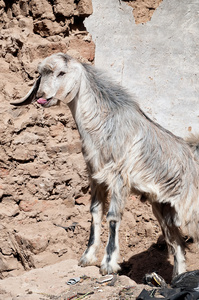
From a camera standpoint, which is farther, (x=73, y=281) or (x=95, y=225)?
(x=95, y=225)

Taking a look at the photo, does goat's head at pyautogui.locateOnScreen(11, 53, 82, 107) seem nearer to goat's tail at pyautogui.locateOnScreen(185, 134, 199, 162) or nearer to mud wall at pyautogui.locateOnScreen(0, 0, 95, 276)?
mud wall at pyautogui.locateOnScreen(0, 0, 95, 276)

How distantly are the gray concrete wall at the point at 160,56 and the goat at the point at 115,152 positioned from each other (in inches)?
74.6

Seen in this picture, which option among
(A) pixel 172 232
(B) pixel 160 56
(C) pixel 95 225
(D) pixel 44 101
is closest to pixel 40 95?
(D) pixel 44 101

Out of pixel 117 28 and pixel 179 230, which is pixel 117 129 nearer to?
pixel 179 230

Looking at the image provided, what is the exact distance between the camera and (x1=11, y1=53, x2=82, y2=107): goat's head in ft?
15.7

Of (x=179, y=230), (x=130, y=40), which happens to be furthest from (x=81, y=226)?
(x=130, y=40)

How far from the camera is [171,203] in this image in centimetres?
512

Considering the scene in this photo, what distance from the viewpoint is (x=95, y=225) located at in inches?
200

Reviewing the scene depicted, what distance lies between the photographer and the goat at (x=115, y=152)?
4.82 meters

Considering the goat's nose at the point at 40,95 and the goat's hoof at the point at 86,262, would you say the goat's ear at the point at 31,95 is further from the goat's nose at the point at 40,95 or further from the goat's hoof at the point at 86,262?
the goat's hoof at the point at 86,262

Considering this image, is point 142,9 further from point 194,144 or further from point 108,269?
point 108,269

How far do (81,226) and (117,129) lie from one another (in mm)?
1428

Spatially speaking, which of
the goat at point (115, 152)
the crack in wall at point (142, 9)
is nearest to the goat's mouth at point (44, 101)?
the goat at point (115, 152)

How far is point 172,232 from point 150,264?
0.91 m
